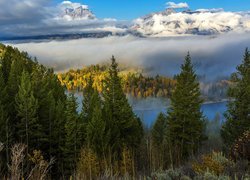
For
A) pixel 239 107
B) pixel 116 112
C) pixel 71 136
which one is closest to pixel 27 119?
pixel 71 136

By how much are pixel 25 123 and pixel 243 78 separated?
27.3 metres

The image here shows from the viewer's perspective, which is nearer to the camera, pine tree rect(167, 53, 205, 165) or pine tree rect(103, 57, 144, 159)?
pine tree rect(167, 53, 205, 165)

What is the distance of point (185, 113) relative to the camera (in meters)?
44.5

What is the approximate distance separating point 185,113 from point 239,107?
6.34m

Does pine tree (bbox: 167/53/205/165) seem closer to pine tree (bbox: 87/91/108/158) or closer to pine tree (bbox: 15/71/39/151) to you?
pine tree (bbox: 87/91/108/158)

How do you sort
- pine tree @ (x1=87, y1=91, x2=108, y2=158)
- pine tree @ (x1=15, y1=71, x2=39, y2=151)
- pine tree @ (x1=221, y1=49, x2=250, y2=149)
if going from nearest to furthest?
pine tree @ (x1=221, y1=49, x2=250, y2=149) < pine tree @ (x1=87, y1=91, x2=108, y2=158) < pine tree @ (x1=15, y1=71, x2=39, y2=151)

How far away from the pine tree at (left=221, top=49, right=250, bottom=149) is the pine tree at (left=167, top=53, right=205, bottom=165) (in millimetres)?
3595

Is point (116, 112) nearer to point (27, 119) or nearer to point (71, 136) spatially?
point (71, 136)

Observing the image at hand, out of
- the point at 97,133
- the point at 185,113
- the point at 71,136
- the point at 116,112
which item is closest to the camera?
the point at 185,113

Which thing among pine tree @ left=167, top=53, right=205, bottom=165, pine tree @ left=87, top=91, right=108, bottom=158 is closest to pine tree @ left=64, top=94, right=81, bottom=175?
pine tree @ left=87, top=91, right=108, bottom=158

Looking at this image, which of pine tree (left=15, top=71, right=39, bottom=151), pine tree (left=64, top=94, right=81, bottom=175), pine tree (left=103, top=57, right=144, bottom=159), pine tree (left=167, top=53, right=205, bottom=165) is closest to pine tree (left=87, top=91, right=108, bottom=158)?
pine tree (left=103, top=57, right=144, bottom=159)

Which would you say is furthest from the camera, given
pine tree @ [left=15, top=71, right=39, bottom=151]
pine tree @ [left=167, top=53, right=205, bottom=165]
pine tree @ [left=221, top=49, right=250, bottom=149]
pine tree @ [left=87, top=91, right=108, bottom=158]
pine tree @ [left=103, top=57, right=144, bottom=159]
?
pine tree @ [left=103, top=57, right=144, bottom=159]

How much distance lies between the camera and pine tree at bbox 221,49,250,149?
142 ft

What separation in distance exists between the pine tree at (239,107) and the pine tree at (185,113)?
359 centimetres
